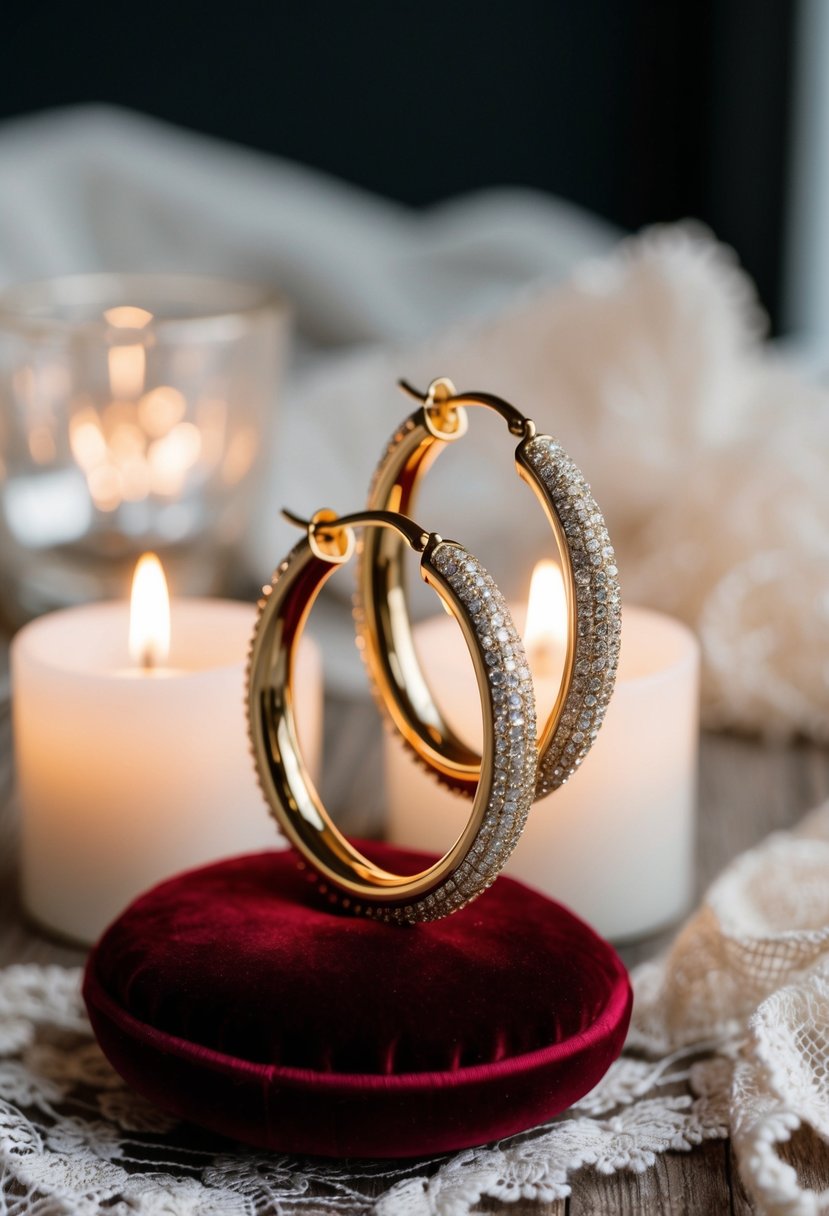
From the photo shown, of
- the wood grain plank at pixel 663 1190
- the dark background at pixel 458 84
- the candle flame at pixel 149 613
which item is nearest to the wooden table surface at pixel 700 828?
the wood grain plank at pixel 663 1190

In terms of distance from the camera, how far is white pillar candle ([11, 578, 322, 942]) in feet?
1.91

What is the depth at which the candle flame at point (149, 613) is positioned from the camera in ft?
2.05

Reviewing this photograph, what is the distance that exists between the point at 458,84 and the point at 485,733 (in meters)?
1.32

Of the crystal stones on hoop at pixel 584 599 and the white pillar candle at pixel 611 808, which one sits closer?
the crystal stones on hoop at pixel 584 599

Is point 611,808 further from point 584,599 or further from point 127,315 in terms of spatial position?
point 127,315

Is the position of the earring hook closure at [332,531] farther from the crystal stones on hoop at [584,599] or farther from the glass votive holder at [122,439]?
the glass votive holder at [122,439]

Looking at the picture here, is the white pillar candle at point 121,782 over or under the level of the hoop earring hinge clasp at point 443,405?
under

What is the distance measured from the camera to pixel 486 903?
50 cm

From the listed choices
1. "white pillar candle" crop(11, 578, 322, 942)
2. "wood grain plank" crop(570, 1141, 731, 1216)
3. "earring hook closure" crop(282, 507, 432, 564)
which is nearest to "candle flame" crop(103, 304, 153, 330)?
"white pillar candle" crop(11, 578, 322, 942)

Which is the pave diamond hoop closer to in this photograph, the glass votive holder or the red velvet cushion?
the red velvet cushion

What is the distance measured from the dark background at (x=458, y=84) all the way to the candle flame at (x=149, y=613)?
1124 mm

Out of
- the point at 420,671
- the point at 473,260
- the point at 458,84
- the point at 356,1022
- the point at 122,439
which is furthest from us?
the point at 458,84

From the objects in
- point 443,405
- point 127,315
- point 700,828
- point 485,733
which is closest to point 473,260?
point 127,315

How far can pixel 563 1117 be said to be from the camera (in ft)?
1.57
